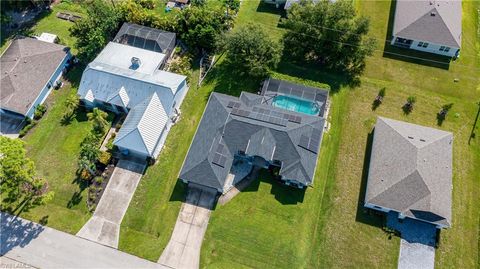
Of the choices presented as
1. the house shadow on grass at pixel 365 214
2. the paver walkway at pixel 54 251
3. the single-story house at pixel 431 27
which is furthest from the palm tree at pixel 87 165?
the single-story house at pixel 431 27

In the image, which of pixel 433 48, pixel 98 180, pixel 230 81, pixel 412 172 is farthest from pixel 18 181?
pixel 433 48

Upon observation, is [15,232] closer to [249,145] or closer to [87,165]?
[87,165]

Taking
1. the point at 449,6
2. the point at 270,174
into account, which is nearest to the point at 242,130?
the point at 270,174

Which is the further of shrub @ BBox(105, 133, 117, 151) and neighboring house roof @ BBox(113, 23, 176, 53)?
neighboring house roof @ BBox(113, 23, 176, 53)

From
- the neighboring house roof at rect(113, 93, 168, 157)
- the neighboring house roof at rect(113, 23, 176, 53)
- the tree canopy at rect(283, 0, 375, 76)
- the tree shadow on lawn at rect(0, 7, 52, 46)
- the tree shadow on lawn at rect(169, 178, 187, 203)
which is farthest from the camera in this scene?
the tree shadow on lawn at rect(0, 7, 52, 46)

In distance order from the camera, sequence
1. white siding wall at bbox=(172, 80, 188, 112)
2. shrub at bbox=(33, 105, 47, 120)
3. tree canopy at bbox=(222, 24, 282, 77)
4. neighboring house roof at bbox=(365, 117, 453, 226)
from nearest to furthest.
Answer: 1. neighboring house roof at bbox=(365, 117, 453, 226)
2. tree canopy at bbox=(222, 24, 282, 77)
3. white siding wall at bbox=(172, 80, 188, 112)
4. shrub at bbox=(33, 105, 47, 120)

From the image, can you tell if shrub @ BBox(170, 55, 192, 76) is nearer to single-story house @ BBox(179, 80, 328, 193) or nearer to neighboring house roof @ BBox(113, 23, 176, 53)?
neighboring house roof @ BBox(113, 23, 176, 53)

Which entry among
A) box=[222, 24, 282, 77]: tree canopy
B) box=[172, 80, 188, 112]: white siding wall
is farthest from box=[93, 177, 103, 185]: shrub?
box=[222, 24, 282, 77]: tree canopy

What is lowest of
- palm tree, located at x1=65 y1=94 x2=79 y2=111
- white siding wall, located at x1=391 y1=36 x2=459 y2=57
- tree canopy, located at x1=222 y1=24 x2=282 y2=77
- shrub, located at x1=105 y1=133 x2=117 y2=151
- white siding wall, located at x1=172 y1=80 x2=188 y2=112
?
shrub, located at x1=105 y1=133 x2=117 y2=151
